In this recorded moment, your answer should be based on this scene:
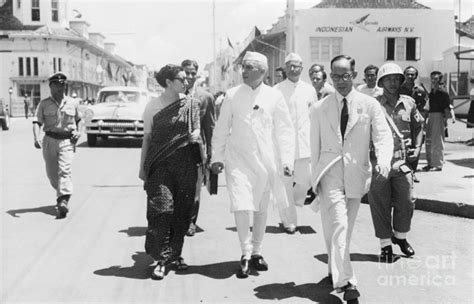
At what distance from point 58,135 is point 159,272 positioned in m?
3.60

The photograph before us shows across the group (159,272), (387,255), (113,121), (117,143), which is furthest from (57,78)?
(117,143)

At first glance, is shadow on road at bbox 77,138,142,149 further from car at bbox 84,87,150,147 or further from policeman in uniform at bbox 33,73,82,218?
policeman in uniform at bbox 33,73,82,218

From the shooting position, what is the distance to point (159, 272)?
5207mm

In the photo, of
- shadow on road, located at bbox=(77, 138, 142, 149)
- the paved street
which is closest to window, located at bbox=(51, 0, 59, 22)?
shadow on road, located at bbox=(77, 138, 142, 149)

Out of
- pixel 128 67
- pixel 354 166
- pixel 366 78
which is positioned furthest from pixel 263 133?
pixel 128 67

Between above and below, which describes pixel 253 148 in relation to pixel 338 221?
above

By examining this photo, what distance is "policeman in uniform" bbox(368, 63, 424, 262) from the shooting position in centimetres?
583

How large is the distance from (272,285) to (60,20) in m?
66.2

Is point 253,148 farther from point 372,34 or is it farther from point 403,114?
point 372,34

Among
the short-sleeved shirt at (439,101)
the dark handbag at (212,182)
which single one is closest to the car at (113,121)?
the short-sleeved shirt at (439,101)

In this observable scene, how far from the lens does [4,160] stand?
1517 centimetres

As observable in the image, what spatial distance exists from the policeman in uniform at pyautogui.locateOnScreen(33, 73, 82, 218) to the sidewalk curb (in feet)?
16.1

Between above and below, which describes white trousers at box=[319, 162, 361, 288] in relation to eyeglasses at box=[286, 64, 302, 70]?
below

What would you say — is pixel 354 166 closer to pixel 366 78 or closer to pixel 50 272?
pixel 50 272
